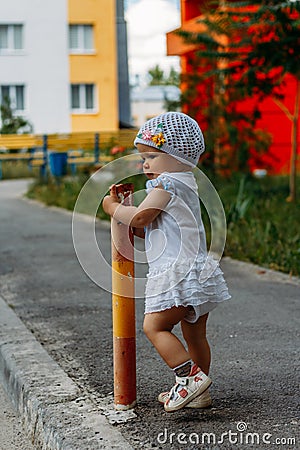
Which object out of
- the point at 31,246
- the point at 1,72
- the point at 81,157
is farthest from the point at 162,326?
the point at 1,72

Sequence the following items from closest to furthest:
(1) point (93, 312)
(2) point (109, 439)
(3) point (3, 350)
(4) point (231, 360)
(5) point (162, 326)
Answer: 1. (2) point (109, 439)
2. (5) point (162, 326)
3. (4) point (231, 360)
4. (3) point (3, 350)
5. (1) point (93, 312)

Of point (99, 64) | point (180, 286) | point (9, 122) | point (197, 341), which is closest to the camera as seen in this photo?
point (180, 286)

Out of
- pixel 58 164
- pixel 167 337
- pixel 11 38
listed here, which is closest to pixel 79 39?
pixel 11 38

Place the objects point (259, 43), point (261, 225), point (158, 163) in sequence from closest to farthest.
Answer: point (158, 163), point (261, 225), point (259, 43)

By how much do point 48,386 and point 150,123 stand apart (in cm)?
142

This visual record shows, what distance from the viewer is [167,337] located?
3.94 m

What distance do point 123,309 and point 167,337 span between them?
250 millimetres

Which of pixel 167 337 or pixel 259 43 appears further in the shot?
pixel 259 43

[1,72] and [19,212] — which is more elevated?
[1,72]

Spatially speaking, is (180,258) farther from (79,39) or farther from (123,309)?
(79,39)

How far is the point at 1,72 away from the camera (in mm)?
39344

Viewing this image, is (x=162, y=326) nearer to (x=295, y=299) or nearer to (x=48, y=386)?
(x=48, y=386)

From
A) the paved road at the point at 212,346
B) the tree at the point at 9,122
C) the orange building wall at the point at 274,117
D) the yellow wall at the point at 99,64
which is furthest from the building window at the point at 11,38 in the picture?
the paved road at the point at 212,346

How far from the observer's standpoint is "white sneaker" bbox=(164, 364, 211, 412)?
3900 millimetres
